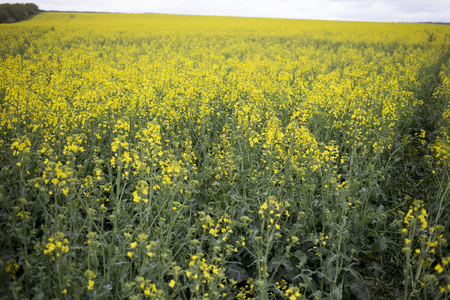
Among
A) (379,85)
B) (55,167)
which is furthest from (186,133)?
(379,85)

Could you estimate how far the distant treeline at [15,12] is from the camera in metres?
33.4

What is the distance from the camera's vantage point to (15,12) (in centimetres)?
3522

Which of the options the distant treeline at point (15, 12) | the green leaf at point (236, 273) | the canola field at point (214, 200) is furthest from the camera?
the distant treeline at point (15, 12)

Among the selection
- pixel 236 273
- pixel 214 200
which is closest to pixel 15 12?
pixel 214 200

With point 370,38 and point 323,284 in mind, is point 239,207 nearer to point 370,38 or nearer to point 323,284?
point 323,284

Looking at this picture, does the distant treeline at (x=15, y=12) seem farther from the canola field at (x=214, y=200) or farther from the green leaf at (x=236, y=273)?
the green leaf at (x=236, y=273)

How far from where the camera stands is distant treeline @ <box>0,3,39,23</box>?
33.4 m

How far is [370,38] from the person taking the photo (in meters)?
22.5

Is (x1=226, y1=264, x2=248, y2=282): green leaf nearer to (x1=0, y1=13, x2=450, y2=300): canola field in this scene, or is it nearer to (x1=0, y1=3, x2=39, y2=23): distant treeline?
(x1=0, y1=13, x2=450, y2=300): canola field

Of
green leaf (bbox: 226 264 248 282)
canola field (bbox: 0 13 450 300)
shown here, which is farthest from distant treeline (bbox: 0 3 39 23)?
green leaf (bbox: 226 264 248 282)

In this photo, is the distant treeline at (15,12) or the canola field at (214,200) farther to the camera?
the distant treeline at (15,12)

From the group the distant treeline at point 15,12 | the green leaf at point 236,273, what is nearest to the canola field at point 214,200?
the green leaf at point 236,273

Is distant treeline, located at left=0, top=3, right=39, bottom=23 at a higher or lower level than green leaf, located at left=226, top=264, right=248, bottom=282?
higher

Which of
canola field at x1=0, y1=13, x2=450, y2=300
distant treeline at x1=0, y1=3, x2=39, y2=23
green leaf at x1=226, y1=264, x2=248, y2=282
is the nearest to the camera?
canola field at x1=0, y1=13, x2=450, y2=300
